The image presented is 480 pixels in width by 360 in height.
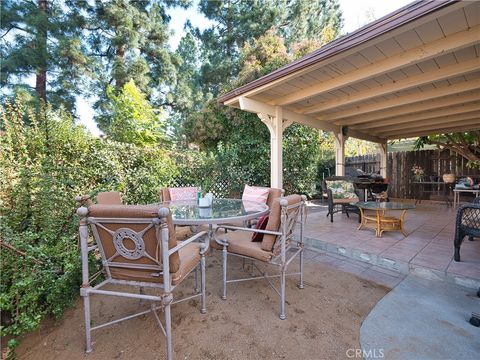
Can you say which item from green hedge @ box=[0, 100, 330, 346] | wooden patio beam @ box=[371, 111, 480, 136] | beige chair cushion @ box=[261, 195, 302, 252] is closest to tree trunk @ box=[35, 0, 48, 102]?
green hedge @ box=[0, 100, 330, 346]

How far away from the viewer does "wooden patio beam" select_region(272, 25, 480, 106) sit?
7.72 ft

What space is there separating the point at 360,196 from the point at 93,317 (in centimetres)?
495

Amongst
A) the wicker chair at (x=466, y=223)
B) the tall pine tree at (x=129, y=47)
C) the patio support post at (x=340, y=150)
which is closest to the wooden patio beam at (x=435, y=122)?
the patio support post at (x=340, y=150)

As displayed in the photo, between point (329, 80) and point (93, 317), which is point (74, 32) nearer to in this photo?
point (329, 80)

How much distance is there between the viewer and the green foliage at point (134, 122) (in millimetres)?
5277

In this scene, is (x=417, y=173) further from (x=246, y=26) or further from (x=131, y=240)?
(x=131, y=240)

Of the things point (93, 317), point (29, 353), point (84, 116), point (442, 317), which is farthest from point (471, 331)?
point (84, 116)

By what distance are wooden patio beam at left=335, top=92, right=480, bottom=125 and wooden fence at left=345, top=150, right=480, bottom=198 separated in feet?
7.18

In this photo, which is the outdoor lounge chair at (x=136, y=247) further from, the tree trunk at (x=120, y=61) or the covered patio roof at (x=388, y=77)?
the tree trunk at (x=120, y=61)

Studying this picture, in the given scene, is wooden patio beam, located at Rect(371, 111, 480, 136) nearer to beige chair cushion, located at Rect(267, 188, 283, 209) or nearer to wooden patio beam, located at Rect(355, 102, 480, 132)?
wooden patio beam, located at Rect(355, 102, 480, 132)

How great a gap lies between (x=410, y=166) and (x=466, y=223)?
689 cm

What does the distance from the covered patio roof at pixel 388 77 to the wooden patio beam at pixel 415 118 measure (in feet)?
0.06

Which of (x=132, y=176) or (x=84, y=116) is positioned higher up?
(x=84, y=116)

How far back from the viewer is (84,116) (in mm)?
9023
